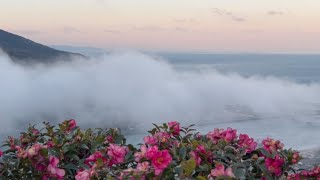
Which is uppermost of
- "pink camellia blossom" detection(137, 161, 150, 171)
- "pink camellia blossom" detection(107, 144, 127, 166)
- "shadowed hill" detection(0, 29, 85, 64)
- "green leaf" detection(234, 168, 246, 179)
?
"green leaf" detection(234, 168, 246, 179)

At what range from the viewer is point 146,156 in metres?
2.40

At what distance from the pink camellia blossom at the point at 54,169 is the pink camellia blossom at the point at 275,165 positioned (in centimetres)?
106

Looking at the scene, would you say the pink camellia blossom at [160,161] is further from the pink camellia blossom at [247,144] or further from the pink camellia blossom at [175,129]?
the pink camellia blossom at [175,129]

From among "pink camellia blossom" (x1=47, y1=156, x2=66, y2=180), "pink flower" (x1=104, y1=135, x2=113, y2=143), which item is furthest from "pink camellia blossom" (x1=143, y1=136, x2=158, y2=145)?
"pink camellia blossom" (x1=47, y1=156, x2=66, y2=180)

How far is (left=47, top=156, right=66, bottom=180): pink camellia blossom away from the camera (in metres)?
2.73

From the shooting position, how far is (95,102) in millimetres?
24406

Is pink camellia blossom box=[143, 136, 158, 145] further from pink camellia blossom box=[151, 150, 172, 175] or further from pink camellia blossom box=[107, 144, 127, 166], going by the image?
pink camellia blossom box=[151, 150, 172, 175]

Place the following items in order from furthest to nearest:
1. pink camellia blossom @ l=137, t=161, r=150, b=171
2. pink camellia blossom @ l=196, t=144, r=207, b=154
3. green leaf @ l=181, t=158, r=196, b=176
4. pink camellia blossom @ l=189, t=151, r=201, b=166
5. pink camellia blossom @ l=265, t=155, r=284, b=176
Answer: pink camellia blossom @ l=265, t=155, r=284, b=176 < pink camellia blossom @ l=196, t=144, r=207, b=154 < pink camellia blossom @ l=189, t=151, r=201, b=166 < pink camellia blossom @ l=137, t=161, r=150, b=171 < green leaf @ l=181, t=158, r=196, b=176

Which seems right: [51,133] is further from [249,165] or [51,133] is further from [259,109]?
[259,109]

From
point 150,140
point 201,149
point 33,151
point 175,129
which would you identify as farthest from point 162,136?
point 33,151

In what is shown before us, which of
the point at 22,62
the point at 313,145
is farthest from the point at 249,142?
the point at 22,62

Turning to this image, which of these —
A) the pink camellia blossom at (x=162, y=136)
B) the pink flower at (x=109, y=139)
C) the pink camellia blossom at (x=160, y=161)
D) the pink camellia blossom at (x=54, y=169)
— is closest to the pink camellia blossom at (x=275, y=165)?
the pink camellia blossom at (x=162, y=136)

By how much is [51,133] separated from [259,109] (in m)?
23.9

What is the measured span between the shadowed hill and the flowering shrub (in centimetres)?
4079
